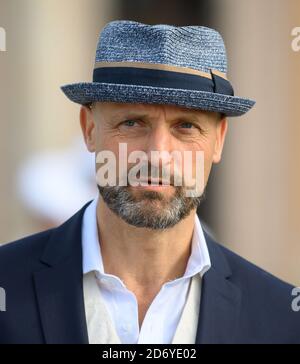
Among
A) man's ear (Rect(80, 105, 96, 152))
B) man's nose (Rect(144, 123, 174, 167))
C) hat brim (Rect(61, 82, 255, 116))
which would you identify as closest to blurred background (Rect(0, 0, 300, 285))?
man's ear (Rect(80, 105, 96, 152))

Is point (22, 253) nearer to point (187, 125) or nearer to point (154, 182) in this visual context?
point (154, 182)

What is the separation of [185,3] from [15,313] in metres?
5.30

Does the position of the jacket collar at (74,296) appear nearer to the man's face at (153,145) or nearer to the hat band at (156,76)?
the man's face at (153,145)

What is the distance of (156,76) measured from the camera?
9.50ft

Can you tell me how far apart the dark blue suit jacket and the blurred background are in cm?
379

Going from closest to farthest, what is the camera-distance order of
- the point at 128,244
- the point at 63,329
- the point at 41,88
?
the point at 63,329 < the point at 128,244 < the point at 41,88

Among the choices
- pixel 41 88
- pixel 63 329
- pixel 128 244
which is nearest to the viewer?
pixel 63 329

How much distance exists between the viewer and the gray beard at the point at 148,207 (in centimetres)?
291

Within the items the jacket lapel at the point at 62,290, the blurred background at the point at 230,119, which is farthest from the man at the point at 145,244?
the blurred background at the point at 230,119

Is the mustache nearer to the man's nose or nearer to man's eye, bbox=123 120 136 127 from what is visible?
the man's nose

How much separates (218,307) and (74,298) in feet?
1.71

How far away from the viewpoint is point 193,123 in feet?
9.78
